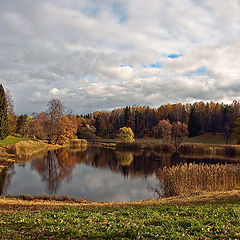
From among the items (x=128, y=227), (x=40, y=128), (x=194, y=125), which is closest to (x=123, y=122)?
(x=194, y=125)

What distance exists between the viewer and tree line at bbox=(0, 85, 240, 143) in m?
57.7

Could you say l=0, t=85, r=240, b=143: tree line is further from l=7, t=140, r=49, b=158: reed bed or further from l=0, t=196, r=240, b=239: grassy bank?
l=0, t=196, r=240, b=239: grassy bank

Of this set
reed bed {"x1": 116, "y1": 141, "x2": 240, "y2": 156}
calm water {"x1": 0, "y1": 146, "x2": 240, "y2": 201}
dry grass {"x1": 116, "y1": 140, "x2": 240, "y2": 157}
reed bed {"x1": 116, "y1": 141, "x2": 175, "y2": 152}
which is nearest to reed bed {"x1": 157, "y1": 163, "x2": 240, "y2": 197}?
calm water {"x1": 0, "y1": 146, "x2": 240, "y2": 201}

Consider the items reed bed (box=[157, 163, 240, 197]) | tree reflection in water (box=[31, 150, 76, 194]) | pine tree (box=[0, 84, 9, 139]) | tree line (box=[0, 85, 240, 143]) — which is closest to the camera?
reed bed (box=[157, 163, 240, 197])

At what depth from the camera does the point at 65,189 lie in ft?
65.2

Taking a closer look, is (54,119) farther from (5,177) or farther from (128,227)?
(128,227)

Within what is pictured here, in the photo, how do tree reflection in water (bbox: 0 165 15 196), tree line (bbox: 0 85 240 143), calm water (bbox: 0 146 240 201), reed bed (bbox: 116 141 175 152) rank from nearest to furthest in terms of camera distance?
calm water (bbox: 0 146 240 201) → tree reflection in water (bbox: 0 165 15 196) → reed bed (bbox: 116 141 175 152) → tree line (bbox: 0 85 240 143)

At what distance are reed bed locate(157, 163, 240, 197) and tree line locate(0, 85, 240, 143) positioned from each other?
31595 mm

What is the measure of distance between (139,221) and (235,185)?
14313mm

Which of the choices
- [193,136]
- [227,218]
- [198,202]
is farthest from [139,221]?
[193,136]

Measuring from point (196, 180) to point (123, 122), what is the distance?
89.5 m

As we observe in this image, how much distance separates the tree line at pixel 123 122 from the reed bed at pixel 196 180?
104 feet

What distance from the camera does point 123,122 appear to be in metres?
108

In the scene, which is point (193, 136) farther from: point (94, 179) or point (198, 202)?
point (198, 202)
